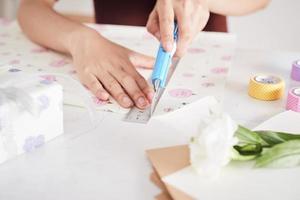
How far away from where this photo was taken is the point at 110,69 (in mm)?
785

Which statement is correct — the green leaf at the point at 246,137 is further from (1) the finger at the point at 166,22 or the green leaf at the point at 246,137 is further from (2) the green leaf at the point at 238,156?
(1) the finger at the point at 166,22

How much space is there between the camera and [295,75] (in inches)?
31.2

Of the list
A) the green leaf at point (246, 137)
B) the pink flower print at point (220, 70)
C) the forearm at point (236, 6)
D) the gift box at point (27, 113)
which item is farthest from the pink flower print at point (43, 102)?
the forearm at point (236, 6)

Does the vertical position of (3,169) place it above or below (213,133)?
below

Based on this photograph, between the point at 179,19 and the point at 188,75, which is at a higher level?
the point at 179,19

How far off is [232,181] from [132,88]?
0.98 ft

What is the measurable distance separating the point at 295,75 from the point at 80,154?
426mm

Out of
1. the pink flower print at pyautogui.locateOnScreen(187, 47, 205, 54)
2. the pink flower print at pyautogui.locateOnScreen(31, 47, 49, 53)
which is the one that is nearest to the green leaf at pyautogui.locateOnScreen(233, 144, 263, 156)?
the pink flower print at pyautogui.locateOnScreen(187, 47, 205, 54)

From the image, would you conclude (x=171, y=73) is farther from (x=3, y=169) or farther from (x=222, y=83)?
(x=3, y=169)

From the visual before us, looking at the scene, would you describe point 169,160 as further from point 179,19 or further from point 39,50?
point 39,50

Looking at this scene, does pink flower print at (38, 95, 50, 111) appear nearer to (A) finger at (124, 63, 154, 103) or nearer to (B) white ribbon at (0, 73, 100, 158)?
(B) white ribbon at (0, 73, 100, 158)

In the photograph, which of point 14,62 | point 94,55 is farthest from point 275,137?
point 14,62

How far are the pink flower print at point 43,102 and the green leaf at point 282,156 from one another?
0.27 m

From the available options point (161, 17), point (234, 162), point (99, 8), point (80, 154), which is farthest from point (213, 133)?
point (99, 8)
